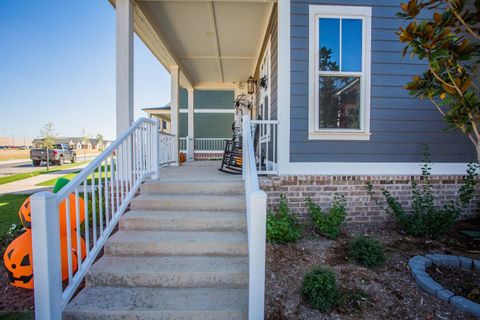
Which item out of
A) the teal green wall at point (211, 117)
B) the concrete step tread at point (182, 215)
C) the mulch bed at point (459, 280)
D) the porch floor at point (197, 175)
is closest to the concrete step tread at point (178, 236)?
the concrete step tread at point (182, 215)

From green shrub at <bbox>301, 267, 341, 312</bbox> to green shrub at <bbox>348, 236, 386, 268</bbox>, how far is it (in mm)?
717

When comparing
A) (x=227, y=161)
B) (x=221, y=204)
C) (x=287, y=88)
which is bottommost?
(x=221, y=204)

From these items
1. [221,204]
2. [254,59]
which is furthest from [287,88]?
[254,59]

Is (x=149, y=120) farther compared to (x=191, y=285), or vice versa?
(x=149, y=120)

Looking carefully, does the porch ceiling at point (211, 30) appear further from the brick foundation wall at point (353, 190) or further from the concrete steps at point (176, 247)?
the concrete steps at point (176, 247)

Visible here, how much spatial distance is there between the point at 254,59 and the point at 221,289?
224 inches

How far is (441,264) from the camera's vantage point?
2623 mm

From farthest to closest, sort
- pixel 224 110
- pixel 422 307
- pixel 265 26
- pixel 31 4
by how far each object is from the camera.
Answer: pixel 224 110 < pixel 31 4 < pixel 265 26 < pixel 422 307

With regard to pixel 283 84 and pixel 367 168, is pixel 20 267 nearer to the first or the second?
pixel 283 84

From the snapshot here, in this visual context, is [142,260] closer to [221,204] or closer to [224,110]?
[221,204]

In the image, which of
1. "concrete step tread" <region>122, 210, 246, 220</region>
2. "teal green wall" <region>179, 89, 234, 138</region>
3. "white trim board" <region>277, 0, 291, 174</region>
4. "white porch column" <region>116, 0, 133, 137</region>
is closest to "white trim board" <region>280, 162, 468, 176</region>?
"white trim board" <region>277, 0, 291, 174</region>

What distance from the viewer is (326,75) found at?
3.56m

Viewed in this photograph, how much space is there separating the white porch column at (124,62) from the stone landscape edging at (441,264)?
381 centimetres

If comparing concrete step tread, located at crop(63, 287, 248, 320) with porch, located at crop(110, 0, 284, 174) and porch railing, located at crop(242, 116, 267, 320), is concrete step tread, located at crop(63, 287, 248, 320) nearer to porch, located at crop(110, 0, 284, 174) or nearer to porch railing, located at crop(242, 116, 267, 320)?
porch railing, located at crop(242, 116, 267, 320)
